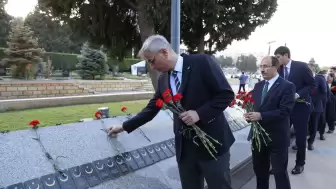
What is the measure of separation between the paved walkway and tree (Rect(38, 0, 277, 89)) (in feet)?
12.9

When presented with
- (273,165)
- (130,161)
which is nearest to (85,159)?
(130,161)

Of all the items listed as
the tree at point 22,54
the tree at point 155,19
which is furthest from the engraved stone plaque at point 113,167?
the tree at point 22,54

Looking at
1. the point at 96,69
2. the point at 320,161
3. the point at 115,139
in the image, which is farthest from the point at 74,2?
the point at 96,69

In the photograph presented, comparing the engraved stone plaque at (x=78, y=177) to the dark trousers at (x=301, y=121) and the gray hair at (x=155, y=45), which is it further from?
the dark trousers at (x=301, y=121)

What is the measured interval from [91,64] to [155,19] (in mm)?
13964

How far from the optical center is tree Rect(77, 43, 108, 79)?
1967 cm

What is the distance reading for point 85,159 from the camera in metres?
2.30

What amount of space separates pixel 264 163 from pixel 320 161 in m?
2.28

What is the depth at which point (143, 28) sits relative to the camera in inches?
277

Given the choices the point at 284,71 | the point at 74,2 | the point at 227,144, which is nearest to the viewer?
the point at 227,144

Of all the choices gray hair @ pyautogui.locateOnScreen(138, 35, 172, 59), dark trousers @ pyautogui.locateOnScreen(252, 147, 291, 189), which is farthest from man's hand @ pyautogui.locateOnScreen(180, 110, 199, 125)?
dark trousers @ pyautogui.locateOnScreen(252, 147, 291, 189)

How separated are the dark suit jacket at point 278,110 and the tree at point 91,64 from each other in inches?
724

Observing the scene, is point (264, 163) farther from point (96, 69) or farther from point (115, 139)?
point (96, 69)

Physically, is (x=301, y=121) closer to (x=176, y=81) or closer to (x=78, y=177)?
(x=176, y=81)
